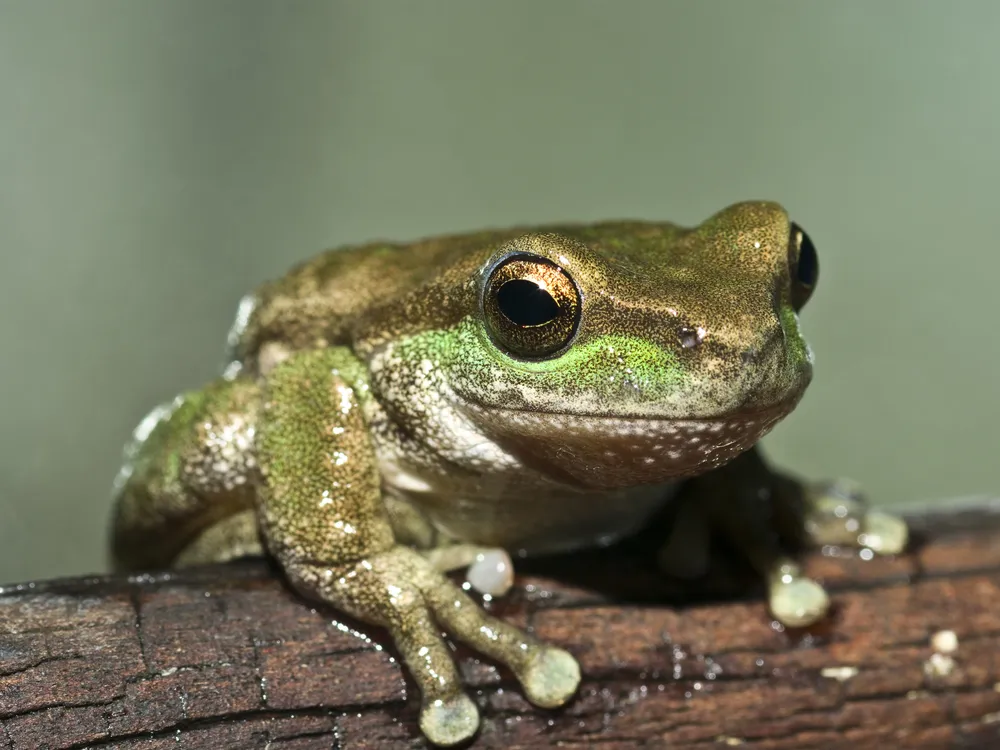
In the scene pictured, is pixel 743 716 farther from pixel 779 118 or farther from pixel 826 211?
pixel 779 118

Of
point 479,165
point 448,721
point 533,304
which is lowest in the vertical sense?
point 448,721

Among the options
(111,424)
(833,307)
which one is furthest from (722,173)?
(111,424)

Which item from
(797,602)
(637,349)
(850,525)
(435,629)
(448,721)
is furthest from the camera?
(850,525)

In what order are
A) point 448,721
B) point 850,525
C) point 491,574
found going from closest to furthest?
1. point 448,721
2. point 491,574
3. point 850,525

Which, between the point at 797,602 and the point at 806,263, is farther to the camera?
the point at 797,602

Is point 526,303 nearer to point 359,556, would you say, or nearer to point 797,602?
point 359,556

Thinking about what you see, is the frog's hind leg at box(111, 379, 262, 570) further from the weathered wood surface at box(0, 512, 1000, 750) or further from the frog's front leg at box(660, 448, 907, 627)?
the frog's front leg at box(660, 448, 907, 627)

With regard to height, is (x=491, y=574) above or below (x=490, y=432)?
below

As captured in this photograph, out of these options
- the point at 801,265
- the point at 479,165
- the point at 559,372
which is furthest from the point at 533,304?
the point at 479,165
